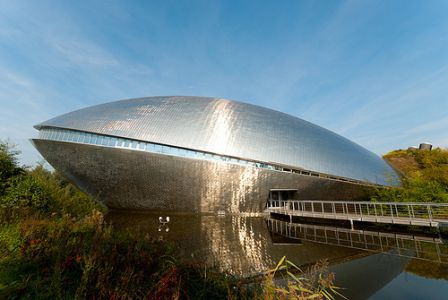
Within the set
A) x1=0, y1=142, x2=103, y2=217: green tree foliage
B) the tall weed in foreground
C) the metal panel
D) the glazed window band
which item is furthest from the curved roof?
the tall weed in foreground

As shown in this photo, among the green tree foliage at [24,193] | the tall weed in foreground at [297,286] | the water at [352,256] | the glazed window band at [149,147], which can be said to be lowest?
the water at [352,256]

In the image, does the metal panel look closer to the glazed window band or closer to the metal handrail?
the glazed window band

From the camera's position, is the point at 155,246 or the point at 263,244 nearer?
the point at 155,246

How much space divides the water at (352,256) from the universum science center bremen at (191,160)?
7.43 metres

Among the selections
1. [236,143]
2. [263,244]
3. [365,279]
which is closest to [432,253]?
[365,279]

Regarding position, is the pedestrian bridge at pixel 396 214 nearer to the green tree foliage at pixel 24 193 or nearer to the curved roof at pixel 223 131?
the curved roof at pixel 223 131

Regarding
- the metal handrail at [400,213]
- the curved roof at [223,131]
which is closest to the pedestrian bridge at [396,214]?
the metal handrail at [400,213]

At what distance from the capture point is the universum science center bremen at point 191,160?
730 inches

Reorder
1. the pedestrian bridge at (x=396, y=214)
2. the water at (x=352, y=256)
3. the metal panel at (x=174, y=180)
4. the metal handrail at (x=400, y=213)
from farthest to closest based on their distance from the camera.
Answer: the metal panel at (x=174, y=180)
the metal handrail at (x=400, y=213)
the pedestrian bridge at (x=396, y=214)
the water at (x=352, y=256)

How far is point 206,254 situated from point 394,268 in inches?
225

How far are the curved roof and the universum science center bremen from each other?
100 millimetres

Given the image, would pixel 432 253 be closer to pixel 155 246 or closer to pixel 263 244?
pixel 263 244

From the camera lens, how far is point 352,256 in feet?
24.6

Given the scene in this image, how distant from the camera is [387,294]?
4.68 m
